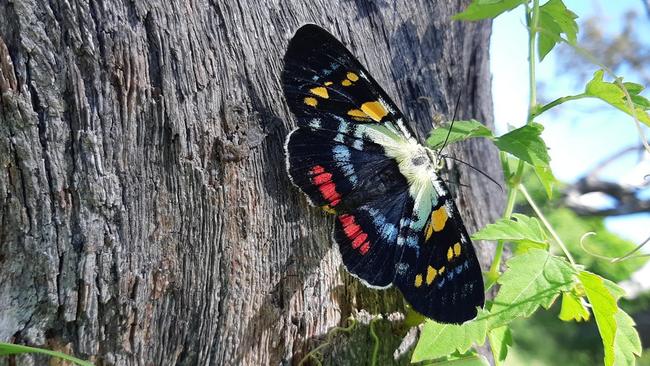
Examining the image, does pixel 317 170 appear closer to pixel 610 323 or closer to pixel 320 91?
pixel 320 91

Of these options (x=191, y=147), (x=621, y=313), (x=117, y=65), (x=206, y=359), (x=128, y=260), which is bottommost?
(x=621, y=313)

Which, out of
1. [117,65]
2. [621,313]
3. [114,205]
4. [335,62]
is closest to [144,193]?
[114,205]

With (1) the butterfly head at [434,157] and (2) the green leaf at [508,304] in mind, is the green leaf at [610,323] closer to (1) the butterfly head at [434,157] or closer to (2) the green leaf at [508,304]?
(2) the green leaf at [508,304]

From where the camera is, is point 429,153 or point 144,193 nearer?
point 144,193

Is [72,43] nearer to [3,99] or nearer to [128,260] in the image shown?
[3,99]

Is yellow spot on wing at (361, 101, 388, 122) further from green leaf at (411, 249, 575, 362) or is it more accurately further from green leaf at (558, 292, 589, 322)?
green leaf at (558, 292, 589, 322)

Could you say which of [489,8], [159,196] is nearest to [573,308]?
[489,8]

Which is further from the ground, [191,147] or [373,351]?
[191,147]
